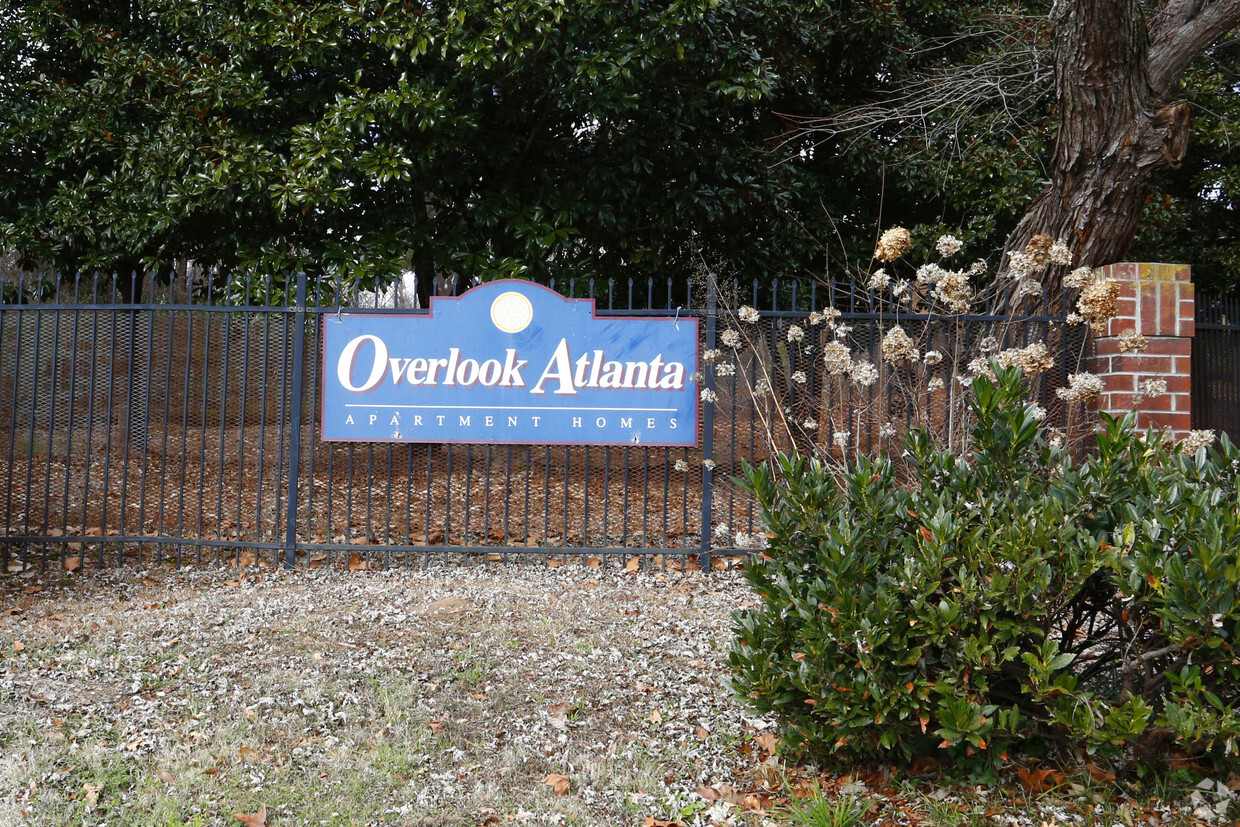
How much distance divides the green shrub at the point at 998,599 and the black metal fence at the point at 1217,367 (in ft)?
13.5

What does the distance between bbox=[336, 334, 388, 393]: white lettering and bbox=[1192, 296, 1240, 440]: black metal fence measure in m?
5.75

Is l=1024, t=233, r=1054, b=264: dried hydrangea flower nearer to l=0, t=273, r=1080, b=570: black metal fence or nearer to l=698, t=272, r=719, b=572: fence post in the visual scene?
l=0, t=273, r=1080, b=570: black metal fence

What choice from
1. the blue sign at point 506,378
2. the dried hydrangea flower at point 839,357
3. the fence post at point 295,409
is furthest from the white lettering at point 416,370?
the dried hydrangea flower at point 839,357

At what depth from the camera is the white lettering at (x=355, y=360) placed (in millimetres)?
5973

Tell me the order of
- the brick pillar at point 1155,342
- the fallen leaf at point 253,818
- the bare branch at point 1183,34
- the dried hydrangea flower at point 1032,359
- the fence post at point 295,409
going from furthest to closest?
1. the bare branch at point 1183,34
2. the fence post at point 295,409
3. the brick pillar at point 1155,342
4. the dried hydrangea flower at point 1032,359
5. the fallen leaf at point 253,818

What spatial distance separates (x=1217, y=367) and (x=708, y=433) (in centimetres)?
400

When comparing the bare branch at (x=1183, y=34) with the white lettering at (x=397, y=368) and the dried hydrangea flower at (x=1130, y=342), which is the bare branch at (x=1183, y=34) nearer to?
the dried hydrangea flower at (x=1130, y=342)

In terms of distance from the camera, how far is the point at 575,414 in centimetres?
599

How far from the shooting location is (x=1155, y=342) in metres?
5.72

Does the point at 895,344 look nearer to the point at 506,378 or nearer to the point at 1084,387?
the point at 1084,387

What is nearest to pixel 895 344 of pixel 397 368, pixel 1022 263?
pixel 1022 263

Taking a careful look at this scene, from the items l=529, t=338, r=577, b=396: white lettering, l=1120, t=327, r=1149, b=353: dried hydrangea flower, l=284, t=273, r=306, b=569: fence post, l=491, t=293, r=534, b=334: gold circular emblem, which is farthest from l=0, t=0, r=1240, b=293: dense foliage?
l=1120, t=327, r=1149, b=353: dried hydrangea flower

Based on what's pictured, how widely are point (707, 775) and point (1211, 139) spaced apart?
29.7 ft

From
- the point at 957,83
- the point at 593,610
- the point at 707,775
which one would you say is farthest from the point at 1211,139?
the point at 707,775
